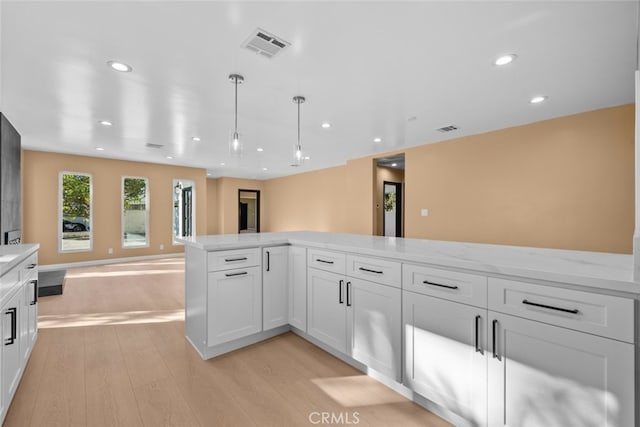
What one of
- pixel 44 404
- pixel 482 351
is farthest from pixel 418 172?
pixel 44 404

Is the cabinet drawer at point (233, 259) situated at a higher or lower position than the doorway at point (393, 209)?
lower

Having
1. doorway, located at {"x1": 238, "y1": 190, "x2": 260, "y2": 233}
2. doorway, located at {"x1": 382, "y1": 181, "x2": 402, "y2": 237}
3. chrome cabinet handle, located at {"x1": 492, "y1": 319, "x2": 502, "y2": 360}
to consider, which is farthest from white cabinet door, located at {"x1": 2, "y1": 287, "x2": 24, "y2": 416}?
doorway, located at {"x1": 238, "y1": 190, "x2": 260, "y2": 233}

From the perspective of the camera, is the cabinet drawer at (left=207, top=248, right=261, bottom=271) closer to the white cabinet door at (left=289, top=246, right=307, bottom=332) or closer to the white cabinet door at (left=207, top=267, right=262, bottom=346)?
the white cabinet door at (left=207, top=267, right=262, bottom=346)

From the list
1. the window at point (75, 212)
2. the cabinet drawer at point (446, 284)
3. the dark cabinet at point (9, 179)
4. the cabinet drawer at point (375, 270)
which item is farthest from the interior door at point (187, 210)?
the cabinet drawer at point (446, 284)

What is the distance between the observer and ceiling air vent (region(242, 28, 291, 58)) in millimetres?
2035

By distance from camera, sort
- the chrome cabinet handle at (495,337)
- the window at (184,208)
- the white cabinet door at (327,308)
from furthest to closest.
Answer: the window at (184,208) → the white cabinet door at (327,308) → the chrome cabinet handle at (495,337)

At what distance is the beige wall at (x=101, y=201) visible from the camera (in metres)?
5.85

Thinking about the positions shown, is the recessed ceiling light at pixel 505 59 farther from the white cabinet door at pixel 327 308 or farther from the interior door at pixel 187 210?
the interior door at pixel 187 210

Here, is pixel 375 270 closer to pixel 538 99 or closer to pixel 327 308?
pixel 327 308

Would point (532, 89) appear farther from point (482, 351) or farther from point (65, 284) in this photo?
point (65, 284)

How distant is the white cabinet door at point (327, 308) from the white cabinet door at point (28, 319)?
2.01 m

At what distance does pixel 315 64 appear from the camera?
2451 mm

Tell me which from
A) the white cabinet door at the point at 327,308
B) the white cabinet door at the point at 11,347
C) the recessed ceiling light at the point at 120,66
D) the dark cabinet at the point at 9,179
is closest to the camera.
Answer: the white cabinet door at the point at 11,347

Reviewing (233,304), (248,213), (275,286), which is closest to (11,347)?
(233,304)
